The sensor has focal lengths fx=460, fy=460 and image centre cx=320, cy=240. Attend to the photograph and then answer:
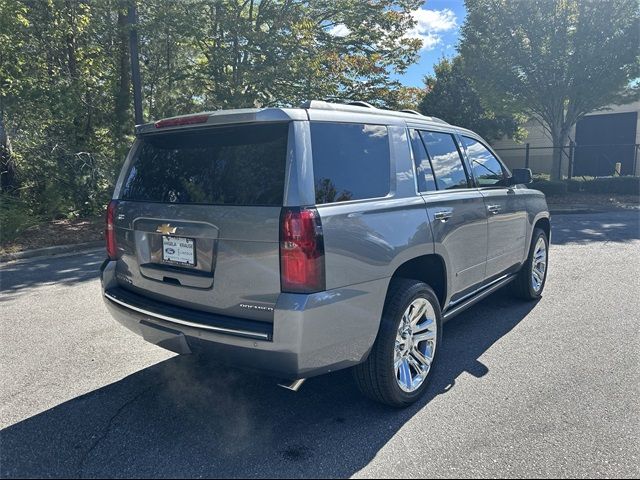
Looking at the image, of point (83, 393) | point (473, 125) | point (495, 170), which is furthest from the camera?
point (473, 125)

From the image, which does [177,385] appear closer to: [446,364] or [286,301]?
[286,301]

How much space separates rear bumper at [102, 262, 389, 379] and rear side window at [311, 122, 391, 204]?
0.57m

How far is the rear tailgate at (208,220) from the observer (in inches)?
99.6

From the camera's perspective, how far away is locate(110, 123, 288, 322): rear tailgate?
2529 millimetres

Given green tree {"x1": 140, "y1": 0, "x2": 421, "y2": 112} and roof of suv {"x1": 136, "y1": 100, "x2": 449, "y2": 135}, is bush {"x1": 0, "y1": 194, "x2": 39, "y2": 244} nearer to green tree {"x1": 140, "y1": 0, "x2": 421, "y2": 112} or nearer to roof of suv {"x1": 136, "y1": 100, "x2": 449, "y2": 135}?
green tree {"x1": 140, "y1": 0, "x2": 421, "y2": 112}

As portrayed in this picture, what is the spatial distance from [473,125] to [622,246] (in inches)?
623

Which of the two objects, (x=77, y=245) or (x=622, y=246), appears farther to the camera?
(x=77, y=245)

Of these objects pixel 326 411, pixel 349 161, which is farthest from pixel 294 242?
pixel 326 411

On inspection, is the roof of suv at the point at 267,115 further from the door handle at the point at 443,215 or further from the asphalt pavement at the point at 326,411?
the asphalt pavement at the point at 326,411

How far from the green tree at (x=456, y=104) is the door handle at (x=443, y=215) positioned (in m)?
20.0

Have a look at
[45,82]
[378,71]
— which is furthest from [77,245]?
[378,71]

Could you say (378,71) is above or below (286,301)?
above

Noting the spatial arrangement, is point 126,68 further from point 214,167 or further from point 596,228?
point 596,228

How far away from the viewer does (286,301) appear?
2.42m
